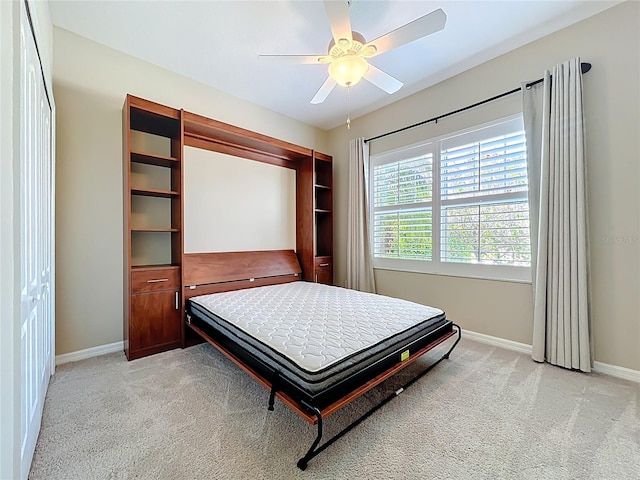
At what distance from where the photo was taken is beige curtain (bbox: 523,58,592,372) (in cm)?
221

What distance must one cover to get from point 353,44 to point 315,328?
2.05m

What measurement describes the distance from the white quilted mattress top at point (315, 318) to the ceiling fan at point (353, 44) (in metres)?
1.88

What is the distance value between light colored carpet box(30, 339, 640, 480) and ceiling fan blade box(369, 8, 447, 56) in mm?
2447

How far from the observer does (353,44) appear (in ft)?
6.47

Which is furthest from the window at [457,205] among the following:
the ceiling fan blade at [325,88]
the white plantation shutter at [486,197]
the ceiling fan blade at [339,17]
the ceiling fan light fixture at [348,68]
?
the ceiling fan blade at [339,17]

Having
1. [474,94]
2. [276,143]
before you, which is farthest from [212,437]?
[474,94]

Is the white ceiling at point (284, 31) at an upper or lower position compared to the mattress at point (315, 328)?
upper

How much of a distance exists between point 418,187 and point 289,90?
79.4 inches

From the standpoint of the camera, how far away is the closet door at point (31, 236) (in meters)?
1.20

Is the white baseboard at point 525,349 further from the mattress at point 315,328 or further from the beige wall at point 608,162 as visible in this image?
the mattress at point 315,328

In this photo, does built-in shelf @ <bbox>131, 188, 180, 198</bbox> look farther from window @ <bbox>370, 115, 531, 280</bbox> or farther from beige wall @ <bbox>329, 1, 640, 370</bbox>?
beige wall @ <bbox>329, 1, 640, 370</bbox>

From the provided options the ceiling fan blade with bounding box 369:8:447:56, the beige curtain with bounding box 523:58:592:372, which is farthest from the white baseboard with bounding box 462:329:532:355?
the ceiling fan blade with bounding box 369:8:447:56

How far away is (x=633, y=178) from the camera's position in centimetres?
209

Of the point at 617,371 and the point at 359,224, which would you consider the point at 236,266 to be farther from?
the point at 617,371
